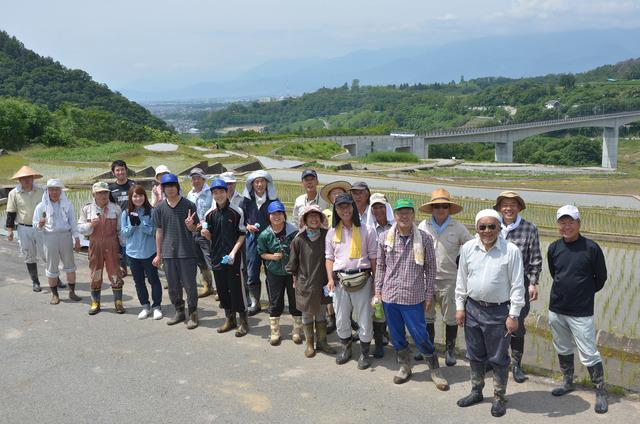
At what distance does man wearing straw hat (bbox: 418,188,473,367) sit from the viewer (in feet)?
18.6

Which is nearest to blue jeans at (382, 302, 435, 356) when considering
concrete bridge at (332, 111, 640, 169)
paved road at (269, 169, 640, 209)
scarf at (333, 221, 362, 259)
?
scarf at (333, 221, 362, 259)

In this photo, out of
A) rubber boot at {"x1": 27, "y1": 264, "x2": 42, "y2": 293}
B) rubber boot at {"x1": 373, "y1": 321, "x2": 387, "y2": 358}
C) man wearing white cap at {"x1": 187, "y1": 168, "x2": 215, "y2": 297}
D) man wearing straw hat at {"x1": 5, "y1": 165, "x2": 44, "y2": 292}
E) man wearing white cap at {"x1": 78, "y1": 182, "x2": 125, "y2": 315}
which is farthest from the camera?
rubber boot at {"x1": 27, "y1": 264, "x2": 42, "y2": 293}

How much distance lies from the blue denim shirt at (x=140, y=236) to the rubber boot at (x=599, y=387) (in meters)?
5.22

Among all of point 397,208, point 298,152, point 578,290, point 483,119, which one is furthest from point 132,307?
point 483,119

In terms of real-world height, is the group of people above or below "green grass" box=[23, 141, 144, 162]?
below

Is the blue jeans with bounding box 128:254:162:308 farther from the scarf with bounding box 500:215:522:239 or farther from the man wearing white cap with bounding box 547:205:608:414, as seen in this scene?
the man wearing white cap with bounding box 547:205:608:414

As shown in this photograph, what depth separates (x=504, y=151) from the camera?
91688mm

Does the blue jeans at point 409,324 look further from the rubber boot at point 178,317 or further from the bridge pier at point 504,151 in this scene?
the bridge pier at point 504,151

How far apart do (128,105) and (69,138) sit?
46.3m

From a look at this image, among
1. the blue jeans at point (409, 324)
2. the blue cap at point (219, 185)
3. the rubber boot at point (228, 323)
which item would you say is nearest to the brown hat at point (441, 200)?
the blue jeans at point (409, 324)

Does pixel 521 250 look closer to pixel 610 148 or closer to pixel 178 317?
pixel 178 317

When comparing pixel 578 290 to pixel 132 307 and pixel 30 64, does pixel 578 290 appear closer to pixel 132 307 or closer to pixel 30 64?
pixel 132 307

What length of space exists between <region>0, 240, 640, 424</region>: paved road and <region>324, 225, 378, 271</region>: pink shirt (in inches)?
41.1

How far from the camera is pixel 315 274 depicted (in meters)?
6.14
